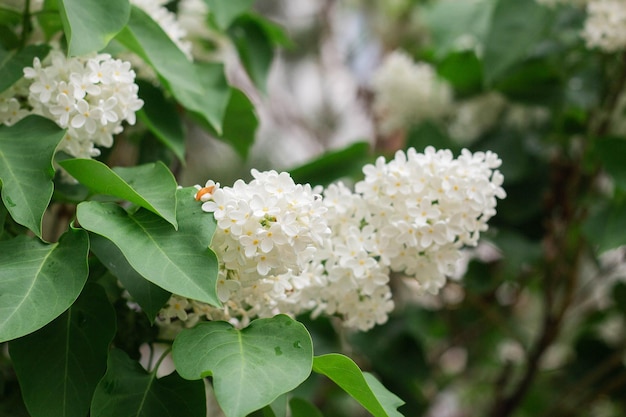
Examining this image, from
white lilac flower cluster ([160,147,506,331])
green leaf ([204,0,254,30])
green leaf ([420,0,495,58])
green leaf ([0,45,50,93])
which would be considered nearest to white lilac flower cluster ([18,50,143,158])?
green leaf ([0,45,50,93])

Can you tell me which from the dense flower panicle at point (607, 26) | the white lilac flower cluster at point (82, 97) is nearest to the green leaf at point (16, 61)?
the white lilac flower cluster at point (82, 97)

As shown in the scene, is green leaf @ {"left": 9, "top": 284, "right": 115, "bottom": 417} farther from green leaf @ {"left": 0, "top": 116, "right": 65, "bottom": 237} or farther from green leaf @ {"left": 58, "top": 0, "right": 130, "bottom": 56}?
green leaf @ {"left": 58, "top": 0, "right": 130, "bottom": 56}

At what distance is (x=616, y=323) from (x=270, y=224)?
44.7 inches

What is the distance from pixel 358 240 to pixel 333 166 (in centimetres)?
30

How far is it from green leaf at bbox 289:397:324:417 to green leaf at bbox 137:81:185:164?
0.31 meters

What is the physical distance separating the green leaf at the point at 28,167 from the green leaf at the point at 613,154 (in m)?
0.72

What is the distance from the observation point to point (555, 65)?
115cm

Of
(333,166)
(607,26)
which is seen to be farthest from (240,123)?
(607,26)

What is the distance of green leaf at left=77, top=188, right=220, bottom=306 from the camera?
1.59ft

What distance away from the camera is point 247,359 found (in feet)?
1.60

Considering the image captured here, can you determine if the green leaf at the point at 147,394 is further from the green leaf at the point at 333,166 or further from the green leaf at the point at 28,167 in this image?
the green leaf at the point at 333,166

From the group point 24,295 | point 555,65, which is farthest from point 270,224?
point 555,65

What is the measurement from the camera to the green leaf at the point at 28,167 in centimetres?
52

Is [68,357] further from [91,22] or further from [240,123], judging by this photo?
[240,123]
